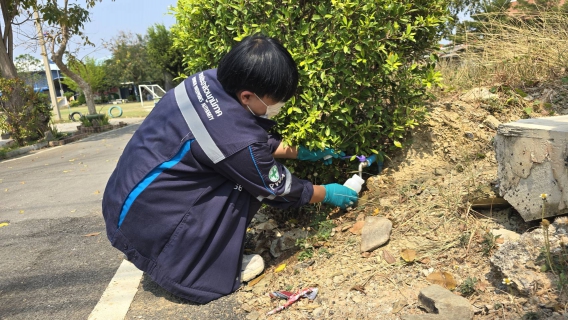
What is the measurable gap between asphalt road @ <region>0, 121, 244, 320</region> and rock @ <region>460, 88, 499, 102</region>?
105 inches

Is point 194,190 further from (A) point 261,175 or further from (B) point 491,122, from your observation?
(B) point 491,122

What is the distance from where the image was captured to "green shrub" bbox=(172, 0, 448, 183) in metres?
2.52

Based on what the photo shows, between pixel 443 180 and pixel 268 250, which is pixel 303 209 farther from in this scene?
pixel 443 180

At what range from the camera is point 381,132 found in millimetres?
2895

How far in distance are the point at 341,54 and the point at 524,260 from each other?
1.48 m

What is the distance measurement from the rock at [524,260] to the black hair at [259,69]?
4.32ft

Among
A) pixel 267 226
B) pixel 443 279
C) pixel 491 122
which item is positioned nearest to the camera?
pixel 443 279

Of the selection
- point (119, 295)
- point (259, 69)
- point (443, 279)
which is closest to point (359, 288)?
point (443, 279)

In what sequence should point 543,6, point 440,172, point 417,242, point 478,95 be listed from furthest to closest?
point 543,6
point 478,95
point 440,172
point 417,242


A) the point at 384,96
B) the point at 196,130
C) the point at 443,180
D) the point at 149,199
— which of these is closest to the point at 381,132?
the point at 384,96

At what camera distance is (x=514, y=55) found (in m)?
4.30

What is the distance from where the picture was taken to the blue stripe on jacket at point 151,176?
2.23 m

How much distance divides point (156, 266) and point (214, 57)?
4.89 feet

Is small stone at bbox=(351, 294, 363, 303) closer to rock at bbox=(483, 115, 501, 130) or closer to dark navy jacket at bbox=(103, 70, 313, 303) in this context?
dark navy jacket at bbox=(103, 70, 313, 303)
